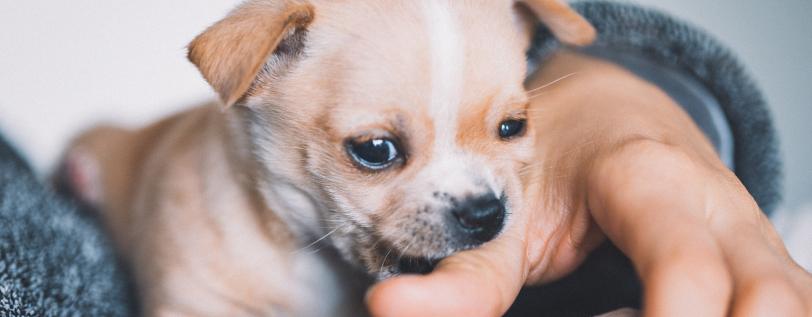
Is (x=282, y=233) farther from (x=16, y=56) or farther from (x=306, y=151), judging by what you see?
(x=16, y=56)

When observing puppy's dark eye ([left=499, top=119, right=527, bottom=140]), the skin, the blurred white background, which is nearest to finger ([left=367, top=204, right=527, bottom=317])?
the skin

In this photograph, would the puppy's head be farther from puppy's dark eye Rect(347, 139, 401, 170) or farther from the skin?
the skin

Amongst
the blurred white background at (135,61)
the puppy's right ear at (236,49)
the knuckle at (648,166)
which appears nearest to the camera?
the knuckle at (648,166)

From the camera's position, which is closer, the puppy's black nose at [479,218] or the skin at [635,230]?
the skin at [635,230]

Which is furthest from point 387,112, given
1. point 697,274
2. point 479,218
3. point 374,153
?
point 697,274

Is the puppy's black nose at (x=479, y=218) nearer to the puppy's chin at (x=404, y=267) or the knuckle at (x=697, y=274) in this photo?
the puppy's chin at (x=404, y=267)

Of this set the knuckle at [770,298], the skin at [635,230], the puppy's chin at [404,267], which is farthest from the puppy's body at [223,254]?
the knuckle at [770,298]
